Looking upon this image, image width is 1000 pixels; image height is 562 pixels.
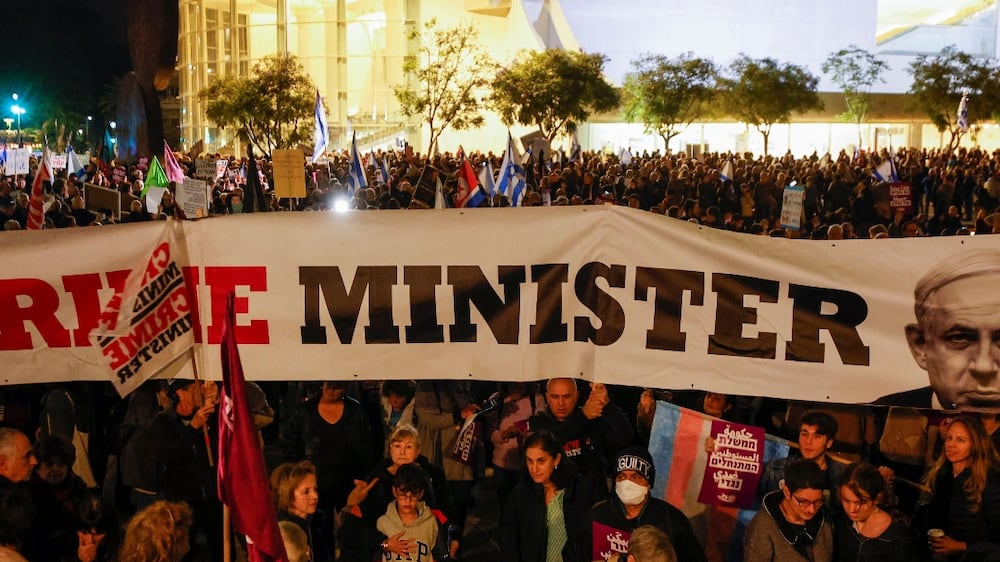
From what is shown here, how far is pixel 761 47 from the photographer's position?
65188mm

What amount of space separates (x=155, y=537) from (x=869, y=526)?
2.99 meters

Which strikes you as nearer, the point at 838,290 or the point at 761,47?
the point at 838,290

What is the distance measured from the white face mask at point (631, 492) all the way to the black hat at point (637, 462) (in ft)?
0.20

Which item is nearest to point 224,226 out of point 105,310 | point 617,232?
point 105,310

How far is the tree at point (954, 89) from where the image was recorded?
4572cm

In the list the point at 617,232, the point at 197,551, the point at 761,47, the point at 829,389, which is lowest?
the point at 197,551

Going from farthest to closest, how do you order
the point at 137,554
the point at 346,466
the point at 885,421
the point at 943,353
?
the point at 346,466
the point at 885,421
the point at 943,353
the point at 137,554

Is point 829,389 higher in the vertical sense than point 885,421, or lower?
higher

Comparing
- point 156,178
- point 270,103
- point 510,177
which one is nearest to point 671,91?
point 270,103

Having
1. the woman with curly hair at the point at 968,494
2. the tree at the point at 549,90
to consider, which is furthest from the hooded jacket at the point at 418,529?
the tree at the point at 549,90

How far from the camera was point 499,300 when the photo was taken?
16.3ft

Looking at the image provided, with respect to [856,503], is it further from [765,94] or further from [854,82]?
[854,82]

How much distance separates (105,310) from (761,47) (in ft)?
211

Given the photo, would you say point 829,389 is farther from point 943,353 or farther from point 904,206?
point 904,206
